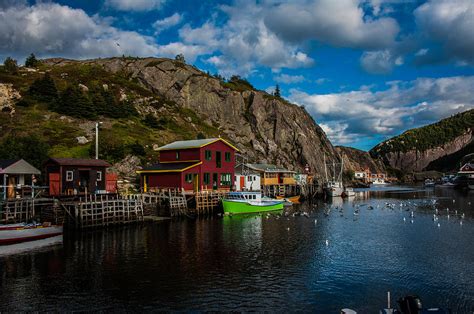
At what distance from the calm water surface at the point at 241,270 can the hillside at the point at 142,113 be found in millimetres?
35833

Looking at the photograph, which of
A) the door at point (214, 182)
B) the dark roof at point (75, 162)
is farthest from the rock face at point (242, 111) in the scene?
the dark roof at point (75, 162)

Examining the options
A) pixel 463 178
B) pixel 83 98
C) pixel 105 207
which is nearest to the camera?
pixel 105 207

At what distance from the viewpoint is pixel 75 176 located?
53438mm

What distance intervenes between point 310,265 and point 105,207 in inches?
1138

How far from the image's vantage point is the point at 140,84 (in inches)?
6112

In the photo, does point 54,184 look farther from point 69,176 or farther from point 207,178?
point 207,178

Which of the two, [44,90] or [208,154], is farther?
[44,90]

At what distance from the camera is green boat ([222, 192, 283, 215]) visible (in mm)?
61938

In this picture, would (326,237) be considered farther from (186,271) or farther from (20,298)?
(20,298)

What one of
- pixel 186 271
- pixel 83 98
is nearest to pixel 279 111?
pixel 83 98

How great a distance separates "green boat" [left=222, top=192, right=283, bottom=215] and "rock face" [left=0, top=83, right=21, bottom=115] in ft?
199

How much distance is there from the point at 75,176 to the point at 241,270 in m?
33.5

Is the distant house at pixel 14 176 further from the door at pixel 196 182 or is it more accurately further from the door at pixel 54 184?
the door at pixel 196 182

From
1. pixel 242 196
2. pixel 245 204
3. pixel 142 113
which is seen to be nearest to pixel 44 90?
pixel 142 113
